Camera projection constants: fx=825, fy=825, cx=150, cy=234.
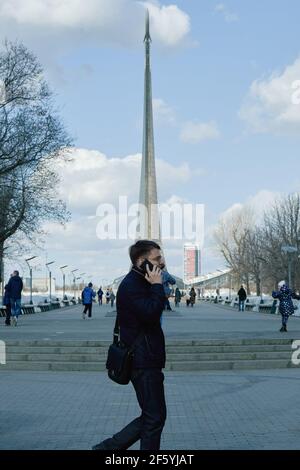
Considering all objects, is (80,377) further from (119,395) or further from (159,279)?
(159,279)

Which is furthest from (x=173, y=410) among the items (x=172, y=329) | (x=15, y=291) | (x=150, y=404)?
(x=15, y=291)

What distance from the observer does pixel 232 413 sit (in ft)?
34.3

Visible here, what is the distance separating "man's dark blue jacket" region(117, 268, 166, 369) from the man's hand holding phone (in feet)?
Result: 0.12

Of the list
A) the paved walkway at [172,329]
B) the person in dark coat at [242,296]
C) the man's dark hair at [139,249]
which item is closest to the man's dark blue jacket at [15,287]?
the paved walkway at [172,329]

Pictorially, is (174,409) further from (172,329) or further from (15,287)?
(15,287)

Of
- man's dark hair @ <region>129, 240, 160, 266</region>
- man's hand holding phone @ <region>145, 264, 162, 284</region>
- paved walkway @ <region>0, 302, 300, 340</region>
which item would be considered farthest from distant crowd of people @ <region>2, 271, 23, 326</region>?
man's hand holding phone @ <region>145, 264, 162, 284</region>

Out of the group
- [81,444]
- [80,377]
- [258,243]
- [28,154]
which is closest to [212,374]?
[80,377]

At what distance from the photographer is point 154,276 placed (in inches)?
249

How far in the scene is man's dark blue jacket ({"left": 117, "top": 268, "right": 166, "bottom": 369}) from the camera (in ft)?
20.5

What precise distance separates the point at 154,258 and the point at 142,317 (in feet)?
1.70

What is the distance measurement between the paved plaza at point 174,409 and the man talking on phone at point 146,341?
6.18 ft

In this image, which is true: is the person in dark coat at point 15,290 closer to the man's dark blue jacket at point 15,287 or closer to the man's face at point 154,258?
the man's dark blue jacket at point 15,287

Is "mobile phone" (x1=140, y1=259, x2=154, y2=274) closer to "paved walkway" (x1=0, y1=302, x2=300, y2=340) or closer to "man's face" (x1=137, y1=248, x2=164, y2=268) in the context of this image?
"man's face" (x1=137, y1=248, x2=164, y2=268)

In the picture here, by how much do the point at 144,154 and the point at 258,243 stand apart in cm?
1549
